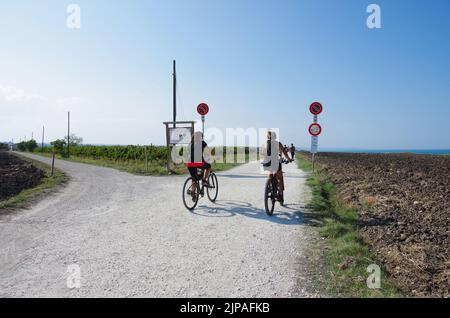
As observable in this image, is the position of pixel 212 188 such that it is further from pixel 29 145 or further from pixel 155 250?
pixel 29 145

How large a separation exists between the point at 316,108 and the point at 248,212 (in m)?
8.42

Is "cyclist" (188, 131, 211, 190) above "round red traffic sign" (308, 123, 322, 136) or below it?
below

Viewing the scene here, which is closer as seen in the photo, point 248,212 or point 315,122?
point 248,212

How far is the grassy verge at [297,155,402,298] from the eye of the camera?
356cm

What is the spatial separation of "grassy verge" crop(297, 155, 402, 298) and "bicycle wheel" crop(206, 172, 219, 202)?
295 cm

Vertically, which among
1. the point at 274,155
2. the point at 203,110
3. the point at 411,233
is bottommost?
the point at 411,233

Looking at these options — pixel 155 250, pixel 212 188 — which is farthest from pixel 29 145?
pixel 155 250

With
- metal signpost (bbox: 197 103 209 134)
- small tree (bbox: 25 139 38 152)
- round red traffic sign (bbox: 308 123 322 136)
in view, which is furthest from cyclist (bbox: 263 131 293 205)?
small tree (bbox: 25 139 38 152)

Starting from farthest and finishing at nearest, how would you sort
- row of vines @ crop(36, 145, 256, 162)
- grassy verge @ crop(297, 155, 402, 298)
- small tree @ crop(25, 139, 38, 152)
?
small tree @ crop(25, 139, 38, 152)
row of vines @ crop(36, 145, 256, 162)
grassy verge @ crop(297, 155, 402, 298)

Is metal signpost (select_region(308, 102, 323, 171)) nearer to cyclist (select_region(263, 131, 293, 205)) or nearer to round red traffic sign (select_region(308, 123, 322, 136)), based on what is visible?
round red traffic sign (select_region(308, 123, 322, 136))

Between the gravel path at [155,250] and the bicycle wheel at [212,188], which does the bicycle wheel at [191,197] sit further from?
the bicycle wheel at [212,188]

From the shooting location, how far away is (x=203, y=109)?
16328 mm
